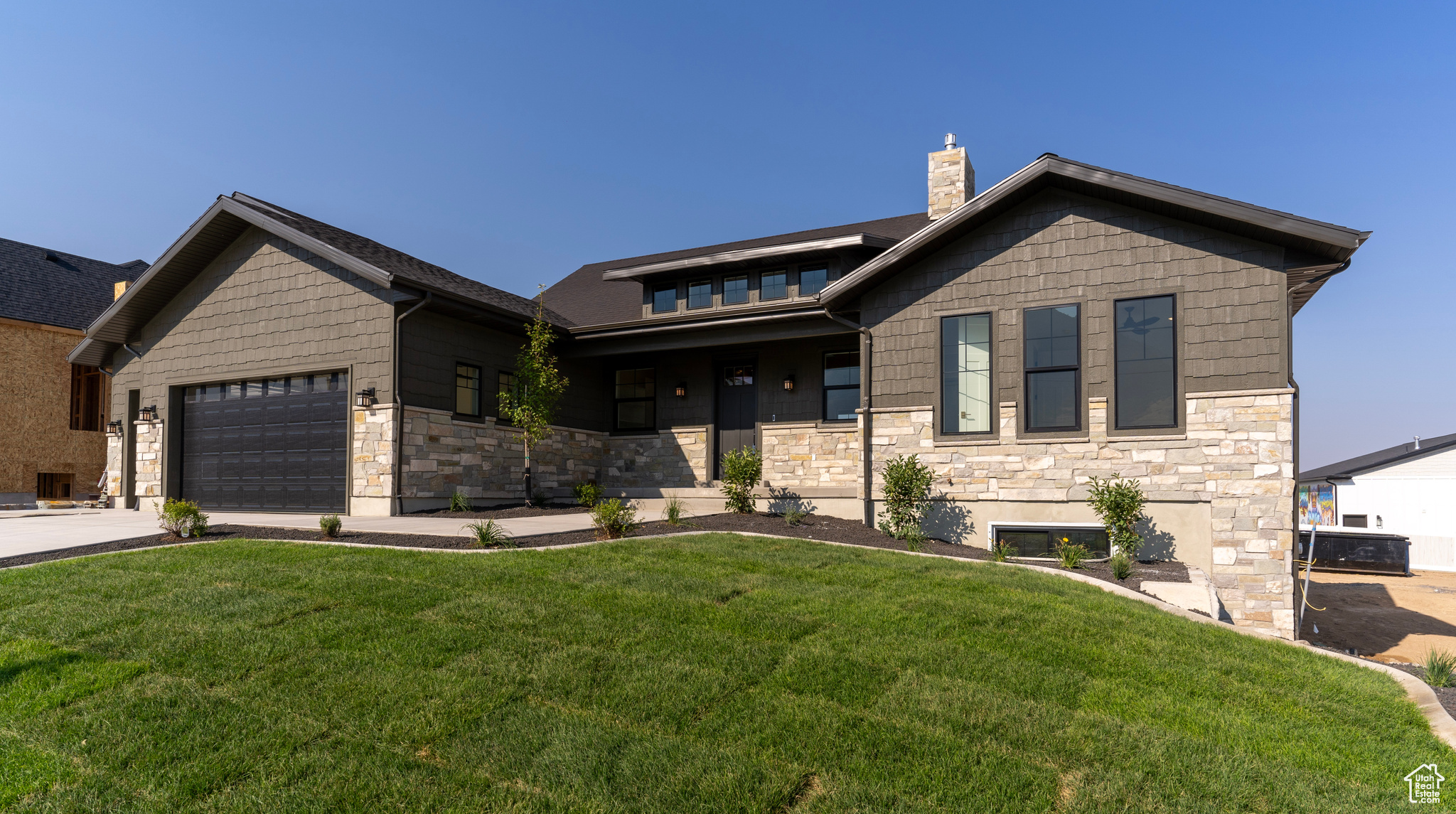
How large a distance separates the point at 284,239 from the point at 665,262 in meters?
7.26

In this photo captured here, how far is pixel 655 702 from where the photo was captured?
414cm

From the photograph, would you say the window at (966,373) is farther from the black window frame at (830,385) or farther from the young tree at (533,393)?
the young tree at (533,393)

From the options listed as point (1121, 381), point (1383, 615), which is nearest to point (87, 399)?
point (1121, 381)

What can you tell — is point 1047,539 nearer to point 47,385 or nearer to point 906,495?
point 906,495

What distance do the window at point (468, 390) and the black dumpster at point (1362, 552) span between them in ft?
68.5

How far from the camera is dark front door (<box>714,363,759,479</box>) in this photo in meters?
15.7

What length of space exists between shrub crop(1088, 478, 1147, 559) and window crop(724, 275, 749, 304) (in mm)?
7896

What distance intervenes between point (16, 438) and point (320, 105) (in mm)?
12448

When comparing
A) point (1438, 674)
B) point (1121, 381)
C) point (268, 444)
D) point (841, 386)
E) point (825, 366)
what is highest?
point (825, 366)

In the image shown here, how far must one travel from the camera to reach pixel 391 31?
13.5 m

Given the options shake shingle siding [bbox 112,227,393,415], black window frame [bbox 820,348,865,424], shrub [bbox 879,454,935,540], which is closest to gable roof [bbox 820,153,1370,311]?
black window frame [bbox 820,348,865,424]

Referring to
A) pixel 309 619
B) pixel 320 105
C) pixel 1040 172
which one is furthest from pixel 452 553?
pixel 320 105

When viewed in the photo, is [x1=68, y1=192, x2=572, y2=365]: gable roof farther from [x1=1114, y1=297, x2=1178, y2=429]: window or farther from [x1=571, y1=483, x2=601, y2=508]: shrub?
[x1=1114, y1=297, x2=1178, y2=429]: window

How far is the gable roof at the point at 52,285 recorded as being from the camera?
1938cm
